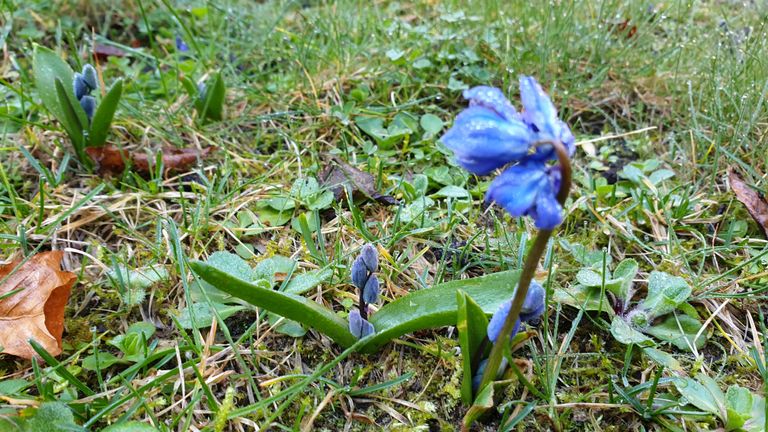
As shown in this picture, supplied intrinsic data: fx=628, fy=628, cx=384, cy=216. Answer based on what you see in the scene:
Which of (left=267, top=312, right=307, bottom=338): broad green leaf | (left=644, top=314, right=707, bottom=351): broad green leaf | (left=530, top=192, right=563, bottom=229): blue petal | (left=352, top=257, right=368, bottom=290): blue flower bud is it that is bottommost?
(left=644, top=314, right=707, bottom=351): broad green leaf

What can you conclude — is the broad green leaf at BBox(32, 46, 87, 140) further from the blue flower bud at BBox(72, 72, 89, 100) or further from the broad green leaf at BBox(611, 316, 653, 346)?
the broad green leaf at BBox(611, 316, 653, 346)

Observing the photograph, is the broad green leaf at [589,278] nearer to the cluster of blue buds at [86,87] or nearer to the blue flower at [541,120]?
the blue flower at [541,120]

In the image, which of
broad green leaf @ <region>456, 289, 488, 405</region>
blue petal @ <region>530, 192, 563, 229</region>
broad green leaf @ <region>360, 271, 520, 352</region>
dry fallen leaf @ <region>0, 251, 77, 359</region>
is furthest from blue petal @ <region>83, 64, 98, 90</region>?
blue petal @ <region>530, 192, 563, 229</region>

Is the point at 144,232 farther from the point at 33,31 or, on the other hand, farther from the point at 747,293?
the point at 747,293

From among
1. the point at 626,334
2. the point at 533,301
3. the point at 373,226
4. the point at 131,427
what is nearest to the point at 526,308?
the point at 533,301

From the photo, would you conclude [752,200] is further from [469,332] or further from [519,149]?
[519,149]

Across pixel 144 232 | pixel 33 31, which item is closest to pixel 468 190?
pixel 144 232

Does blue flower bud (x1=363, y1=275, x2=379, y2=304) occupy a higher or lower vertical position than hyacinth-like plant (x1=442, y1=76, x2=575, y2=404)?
lower

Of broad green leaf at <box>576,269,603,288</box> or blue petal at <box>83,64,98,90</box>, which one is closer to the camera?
broad green leaf at <box>576,269,603,288</box>
